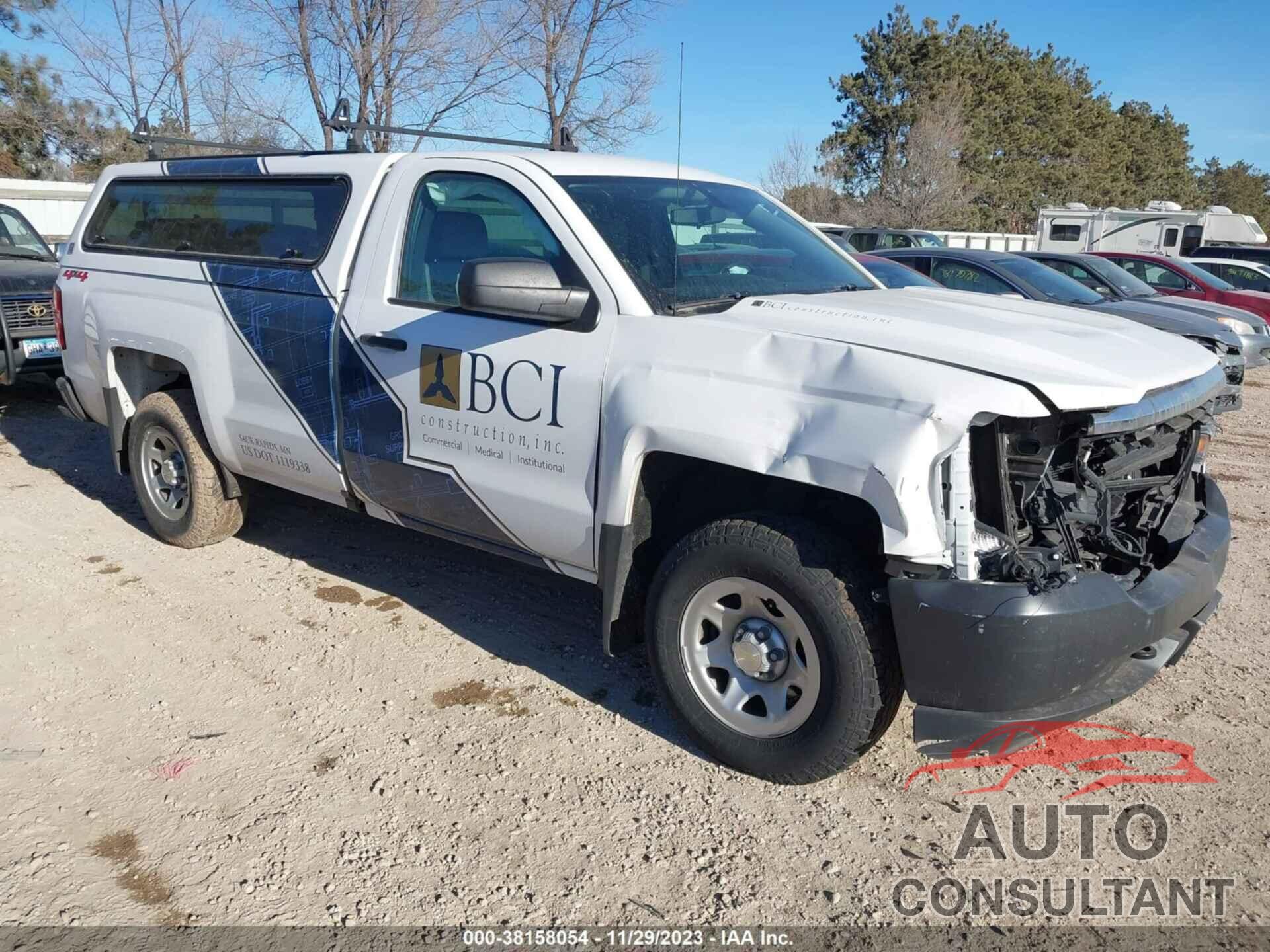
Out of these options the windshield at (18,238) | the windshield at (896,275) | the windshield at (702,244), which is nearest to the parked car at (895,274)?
the windshield at (896,275)

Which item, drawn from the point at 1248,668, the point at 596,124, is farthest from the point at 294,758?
the point at 596,124

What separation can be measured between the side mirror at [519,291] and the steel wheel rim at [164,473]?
9.12 ft

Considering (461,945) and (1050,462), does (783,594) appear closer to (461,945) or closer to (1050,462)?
(1050,462)

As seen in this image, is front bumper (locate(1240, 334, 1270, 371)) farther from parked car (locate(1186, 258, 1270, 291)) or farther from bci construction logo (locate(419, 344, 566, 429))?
bci construction logo (locate(419, 344, 566, 429))

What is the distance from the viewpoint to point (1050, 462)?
3035mm

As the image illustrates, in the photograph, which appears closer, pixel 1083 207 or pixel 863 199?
pixel 1083 207

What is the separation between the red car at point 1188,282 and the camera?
14.1 meters

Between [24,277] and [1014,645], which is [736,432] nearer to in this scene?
[1014,645]

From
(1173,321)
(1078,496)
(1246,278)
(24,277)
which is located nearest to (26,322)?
(24,277)

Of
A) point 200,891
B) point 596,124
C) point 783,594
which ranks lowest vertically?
point 200,891

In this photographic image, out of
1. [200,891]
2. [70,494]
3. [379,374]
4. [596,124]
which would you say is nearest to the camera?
[200,891]

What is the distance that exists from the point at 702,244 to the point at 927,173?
39180 mm

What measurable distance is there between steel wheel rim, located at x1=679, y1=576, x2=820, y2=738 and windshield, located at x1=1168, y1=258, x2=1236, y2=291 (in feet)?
45.9

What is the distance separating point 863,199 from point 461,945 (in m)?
43.3
